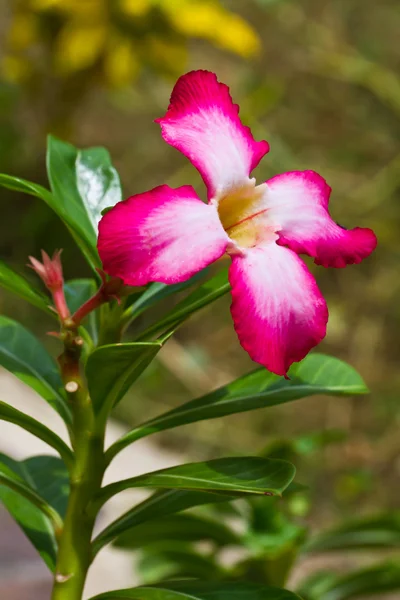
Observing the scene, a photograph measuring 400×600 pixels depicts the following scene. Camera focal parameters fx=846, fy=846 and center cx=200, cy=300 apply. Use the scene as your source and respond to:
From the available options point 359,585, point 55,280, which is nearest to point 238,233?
point 55,280

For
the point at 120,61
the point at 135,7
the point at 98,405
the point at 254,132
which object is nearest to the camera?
the point at 98,405

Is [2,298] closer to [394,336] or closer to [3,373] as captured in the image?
Answer: [3,373]

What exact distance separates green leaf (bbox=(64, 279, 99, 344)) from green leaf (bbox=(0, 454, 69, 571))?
0.11 m

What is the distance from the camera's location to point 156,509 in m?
0.56

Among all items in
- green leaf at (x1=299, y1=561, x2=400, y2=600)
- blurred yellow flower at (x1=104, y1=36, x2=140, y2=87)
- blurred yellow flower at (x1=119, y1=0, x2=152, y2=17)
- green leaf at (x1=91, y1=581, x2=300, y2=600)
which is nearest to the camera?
green leaf at (x1=91, y1=581, x2=300, y2=600)

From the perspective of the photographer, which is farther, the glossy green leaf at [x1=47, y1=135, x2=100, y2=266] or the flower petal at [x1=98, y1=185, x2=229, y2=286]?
the glossy green leaf at [x1=47, y1=135, x2=100, y2=266]

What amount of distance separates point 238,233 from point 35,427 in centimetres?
17

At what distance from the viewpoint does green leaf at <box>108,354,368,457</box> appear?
0.56m

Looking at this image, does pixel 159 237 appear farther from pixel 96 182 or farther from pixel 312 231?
pixel 96 182

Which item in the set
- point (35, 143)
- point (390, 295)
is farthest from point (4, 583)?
point (390, 295)

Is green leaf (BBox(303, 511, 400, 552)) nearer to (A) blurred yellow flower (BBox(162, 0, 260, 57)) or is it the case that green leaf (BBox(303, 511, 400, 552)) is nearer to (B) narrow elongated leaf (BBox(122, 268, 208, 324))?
(B) narrow elongated leaf (BBox(122, 268, 208, 324))

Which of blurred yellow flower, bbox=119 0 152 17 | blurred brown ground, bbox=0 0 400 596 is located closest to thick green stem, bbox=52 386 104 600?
blurred brown ground, bbox=0 0 400 596

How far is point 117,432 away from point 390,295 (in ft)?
4.19

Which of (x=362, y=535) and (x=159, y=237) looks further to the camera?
(x=362, y=535)
